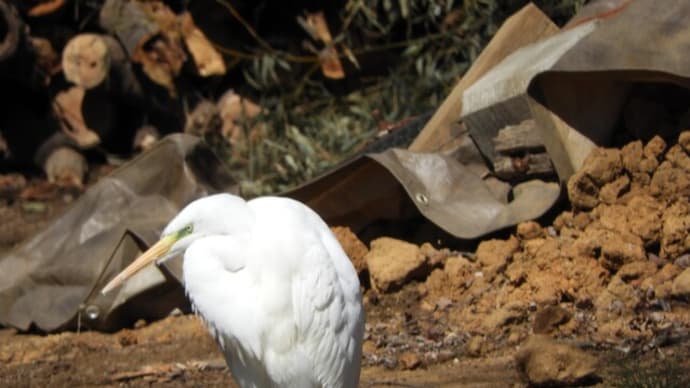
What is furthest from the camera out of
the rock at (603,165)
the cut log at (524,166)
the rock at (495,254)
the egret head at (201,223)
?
the cut log at (524,166)

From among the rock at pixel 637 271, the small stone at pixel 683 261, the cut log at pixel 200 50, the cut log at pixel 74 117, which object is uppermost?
the small stone at pixel 683 261

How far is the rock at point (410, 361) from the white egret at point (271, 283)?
3.09ft

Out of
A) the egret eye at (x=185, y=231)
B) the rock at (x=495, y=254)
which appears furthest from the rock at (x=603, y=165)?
the egret eye at (x=185, y=231)

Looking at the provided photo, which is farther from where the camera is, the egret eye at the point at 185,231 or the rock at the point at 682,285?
the rock at the point at 682,285

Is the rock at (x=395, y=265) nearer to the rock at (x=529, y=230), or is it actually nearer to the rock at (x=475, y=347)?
the rock at (x=529, y=230)

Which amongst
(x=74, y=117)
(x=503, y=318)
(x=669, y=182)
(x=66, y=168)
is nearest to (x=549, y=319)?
(x=503, y=318)

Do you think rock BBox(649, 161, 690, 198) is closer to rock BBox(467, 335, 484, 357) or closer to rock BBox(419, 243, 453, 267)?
rock BBox(419, 243, 453, 267)

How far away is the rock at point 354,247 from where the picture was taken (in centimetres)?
582

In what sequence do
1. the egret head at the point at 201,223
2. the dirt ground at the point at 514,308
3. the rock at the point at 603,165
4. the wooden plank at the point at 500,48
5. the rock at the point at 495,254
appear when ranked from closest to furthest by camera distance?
the egret head at the point at 201,223, the dirt ground at the point at 514,308, the rock at the point at 603,165, the rock at the point at 495,254, the wooden plank at the point at 500,48

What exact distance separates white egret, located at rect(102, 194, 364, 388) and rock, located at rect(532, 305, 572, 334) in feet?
4.00

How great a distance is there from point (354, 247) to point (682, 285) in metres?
1.62

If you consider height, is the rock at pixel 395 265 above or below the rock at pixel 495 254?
below

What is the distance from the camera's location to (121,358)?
548 cm

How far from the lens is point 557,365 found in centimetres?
424
